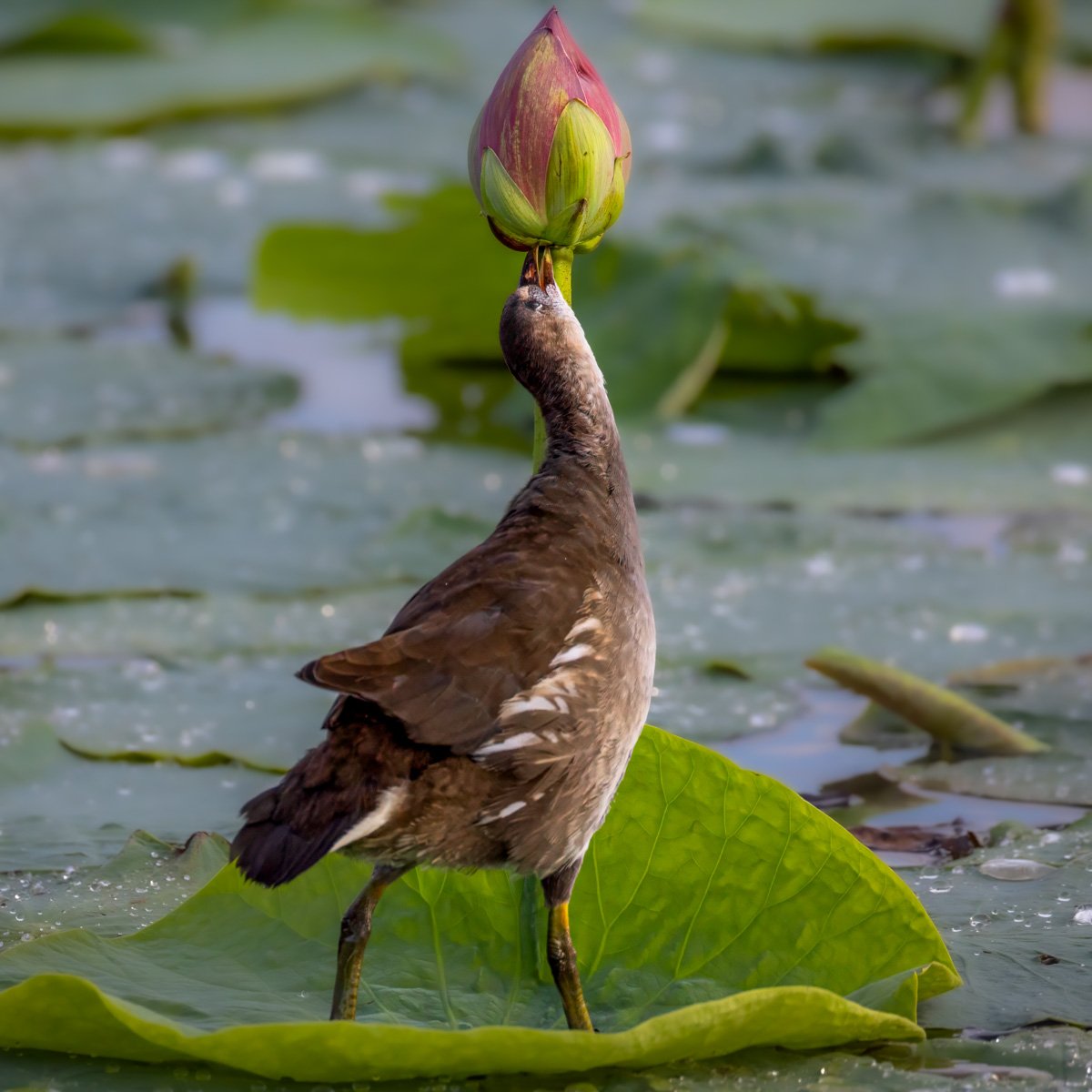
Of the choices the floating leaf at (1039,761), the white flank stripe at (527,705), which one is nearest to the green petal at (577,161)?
the white flank stripe at (527,705)

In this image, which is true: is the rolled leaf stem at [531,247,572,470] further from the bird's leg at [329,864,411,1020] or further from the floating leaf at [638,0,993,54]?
the floating leaf at [638,0,993,54]

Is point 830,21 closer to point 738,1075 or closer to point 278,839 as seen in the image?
point 738,1075

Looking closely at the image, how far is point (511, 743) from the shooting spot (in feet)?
5.70

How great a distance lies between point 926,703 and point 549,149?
1.36 meters

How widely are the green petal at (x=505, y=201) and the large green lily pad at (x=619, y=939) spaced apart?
1.96ft

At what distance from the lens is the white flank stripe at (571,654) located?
1.77 m

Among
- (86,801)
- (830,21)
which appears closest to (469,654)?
(86,801)

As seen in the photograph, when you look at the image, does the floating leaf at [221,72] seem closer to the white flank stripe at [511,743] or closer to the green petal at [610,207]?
the green petal at [610,207]

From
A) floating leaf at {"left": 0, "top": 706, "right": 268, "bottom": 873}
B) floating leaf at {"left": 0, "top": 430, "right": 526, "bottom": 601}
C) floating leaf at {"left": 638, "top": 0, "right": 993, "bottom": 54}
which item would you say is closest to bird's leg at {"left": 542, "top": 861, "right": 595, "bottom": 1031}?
floating leaf at {"left": 0, "top": 706, "right": 268, "bottom": 873}

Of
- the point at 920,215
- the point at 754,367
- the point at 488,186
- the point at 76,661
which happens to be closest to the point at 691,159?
the point at 920,215

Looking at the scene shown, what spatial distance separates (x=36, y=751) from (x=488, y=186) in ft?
4.45

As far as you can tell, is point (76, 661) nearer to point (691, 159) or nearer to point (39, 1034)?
point (39, 1034)

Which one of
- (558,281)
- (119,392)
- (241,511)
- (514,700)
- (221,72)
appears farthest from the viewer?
(221,72)

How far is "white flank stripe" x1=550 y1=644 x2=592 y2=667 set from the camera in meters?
1.77
